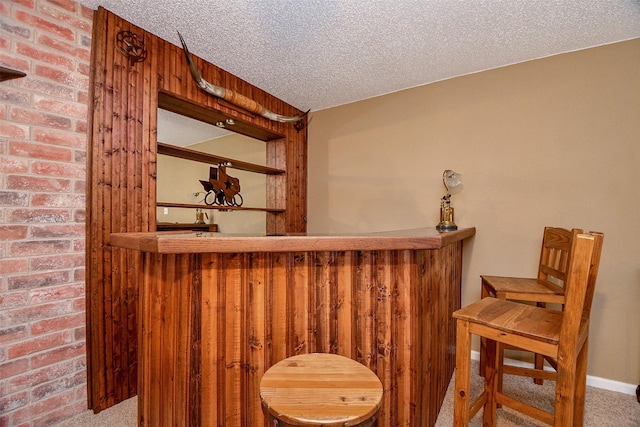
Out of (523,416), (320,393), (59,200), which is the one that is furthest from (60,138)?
(523,416)

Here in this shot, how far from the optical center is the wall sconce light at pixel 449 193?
2.60 metres

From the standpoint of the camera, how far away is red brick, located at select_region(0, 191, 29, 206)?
5.29 feet

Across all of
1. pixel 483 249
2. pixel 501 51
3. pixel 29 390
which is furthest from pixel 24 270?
pixel 501 51

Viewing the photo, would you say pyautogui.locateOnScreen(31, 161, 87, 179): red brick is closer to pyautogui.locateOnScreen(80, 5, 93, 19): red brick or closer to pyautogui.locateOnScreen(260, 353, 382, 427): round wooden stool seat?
pyautogui.locateOnScreen(80, 5, 93, 19): red brick

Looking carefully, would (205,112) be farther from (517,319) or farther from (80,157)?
Result: (517,319)

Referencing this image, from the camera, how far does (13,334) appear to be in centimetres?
165

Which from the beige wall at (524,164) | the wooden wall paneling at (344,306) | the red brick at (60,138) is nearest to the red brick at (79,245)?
the red brick at (60,138)

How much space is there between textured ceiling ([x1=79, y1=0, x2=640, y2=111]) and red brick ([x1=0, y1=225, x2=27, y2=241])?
58.2 inches

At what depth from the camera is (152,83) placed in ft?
7.37

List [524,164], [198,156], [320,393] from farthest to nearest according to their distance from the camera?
[198,156], [524,164], [320,393]

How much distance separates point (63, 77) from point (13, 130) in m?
0.44

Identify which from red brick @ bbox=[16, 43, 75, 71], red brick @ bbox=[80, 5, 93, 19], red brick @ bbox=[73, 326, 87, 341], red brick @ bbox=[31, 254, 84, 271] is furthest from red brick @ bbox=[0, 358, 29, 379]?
red brick @ bbox=[80, 5, 93, 19]

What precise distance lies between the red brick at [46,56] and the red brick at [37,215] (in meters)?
0.89

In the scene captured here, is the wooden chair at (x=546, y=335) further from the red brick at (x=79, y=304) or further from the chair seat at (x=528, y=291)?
the red brick at (x=79, y=304)
